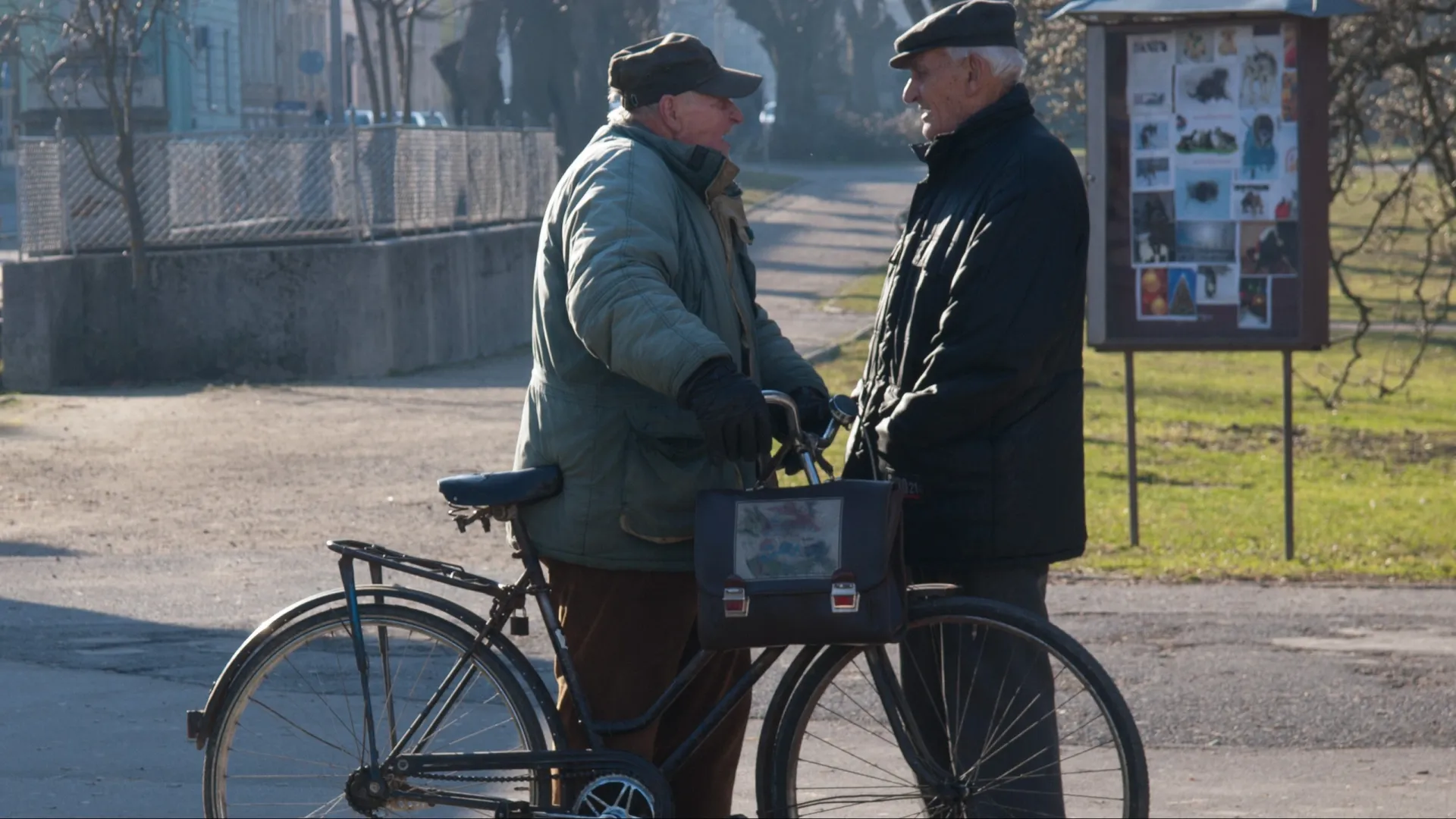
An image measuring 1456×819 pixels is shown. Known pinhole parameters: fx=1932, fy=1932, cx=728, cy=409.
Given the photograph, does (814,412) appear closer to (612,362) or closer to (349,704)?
(612,362)

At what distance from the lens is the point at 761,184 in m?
46.3

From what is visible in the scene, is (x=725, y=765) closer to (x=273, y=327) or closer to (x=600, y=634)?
(x=600, y=634)

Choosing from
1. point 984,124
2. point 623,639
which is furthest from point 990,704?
point 984,124

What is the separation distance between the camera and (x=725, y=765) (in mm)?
4117

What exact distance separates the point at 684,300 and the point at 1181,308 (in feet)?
16.0

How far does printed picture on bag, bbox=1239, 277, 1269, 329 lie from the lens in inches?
320

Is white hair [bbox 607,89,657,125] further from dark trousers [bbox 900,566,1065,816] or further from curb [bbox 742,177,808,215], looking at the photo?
curb [bbox 742,177,808,215]

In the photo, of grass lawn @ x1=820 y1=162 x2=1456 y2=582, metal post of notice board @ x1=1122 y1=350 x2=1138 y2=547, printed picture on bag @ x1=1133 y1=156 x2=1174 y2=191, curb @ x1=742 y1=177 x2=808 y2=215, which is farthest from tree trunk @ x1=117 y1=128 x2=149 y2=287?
curb @ x1=742 y1=177 x2=808 y2=215

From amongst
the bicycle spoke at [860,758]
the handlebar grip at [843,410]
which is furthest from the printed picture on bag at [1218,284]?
the handlebar grip at [843,410]

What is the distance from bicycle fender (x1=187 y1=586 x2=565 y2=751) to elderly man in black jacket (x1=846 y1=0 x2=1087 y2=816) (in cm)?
74

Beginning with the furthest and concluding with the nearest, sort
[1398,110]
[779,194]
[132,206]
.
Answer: [779,194] → [132,206] → [1398,110]

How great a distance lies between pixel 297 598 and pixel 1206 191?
13.4 ft

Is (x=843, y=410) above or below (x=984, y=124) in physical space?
below

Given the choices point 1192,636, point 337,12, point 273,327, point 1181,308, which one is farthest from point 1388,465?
point 337,12
